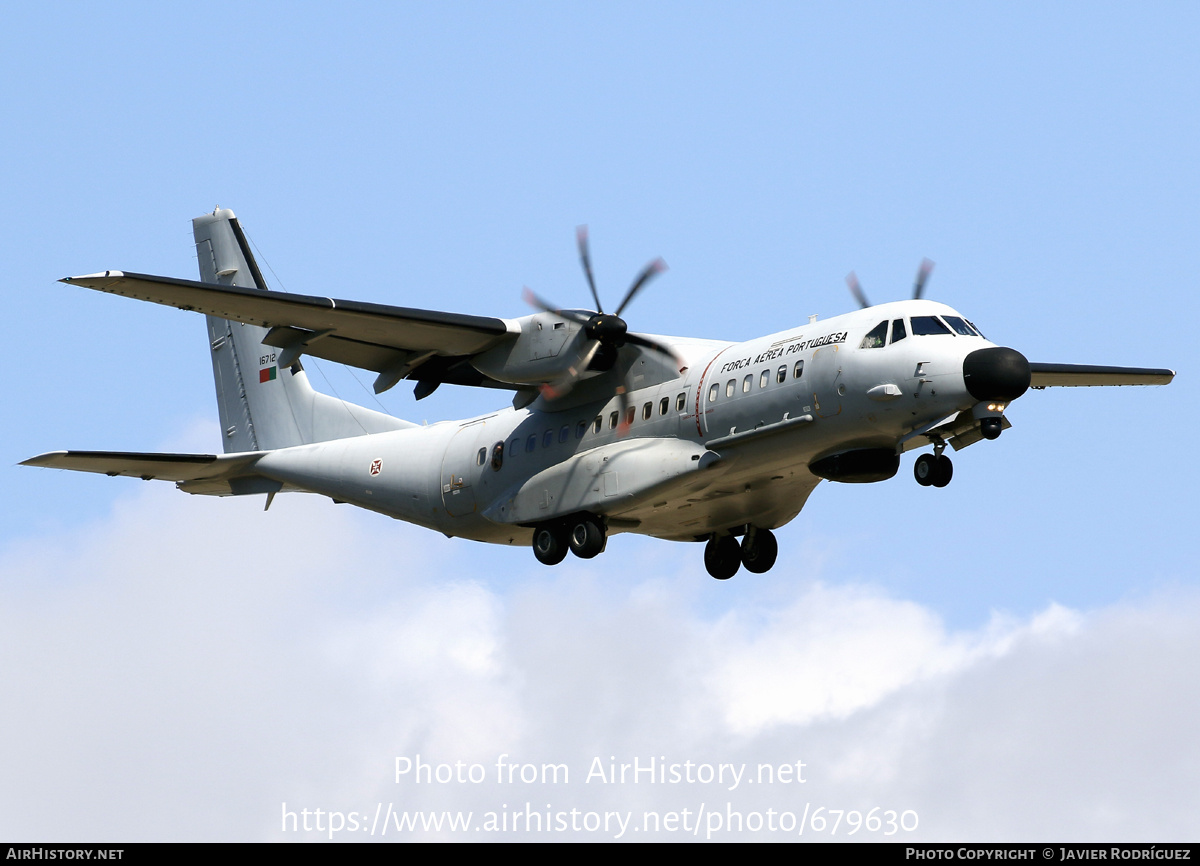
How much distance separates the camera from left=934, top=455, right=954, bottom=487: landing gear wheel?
17.3m

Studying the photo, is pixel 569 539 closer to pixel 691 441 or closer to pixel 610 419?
pixel 610 419

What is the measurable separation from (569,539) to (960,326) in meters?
5.60

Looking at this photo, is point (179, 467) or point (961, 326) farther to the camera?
point (179, 467)

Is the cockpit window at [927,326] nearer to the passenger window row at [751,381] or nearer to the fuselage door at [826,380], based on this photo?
the fuselage door at [826,380]

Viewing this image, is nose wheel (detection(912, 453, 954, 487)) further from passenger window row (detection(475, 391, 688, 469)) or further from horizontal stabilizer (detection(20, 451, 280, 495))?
horizontal stabilizer (detection(20, 451, 280, 495))

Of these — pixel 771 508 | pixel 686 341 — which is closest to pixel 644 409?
pixel 686 341

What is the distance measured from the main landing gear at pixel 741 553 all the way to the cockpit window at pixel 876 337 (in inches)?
173

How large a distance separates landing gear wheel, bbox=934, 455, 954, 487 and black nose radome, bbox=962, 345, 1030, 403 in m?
1.06

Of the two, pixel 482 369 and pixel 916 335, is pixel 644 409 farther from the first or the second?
pixel 916 335

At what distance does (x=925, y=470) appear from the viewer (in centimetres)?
1734

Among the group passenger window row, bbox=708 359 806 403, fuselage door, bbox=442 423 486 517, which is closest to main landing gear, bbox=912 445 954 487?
passenger window row, bbox=708 359 806 403

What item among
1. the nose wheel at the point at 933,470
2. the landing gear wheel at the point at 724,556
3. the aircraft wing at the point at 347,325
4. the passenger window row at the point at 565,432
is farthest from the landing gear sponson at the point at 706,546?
the nose wheel at the point at 933,470

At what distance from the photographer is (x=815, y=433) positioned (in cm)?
1773

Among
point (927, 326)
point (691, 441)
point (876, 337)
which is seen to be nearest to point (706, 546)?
point (691, 441)
